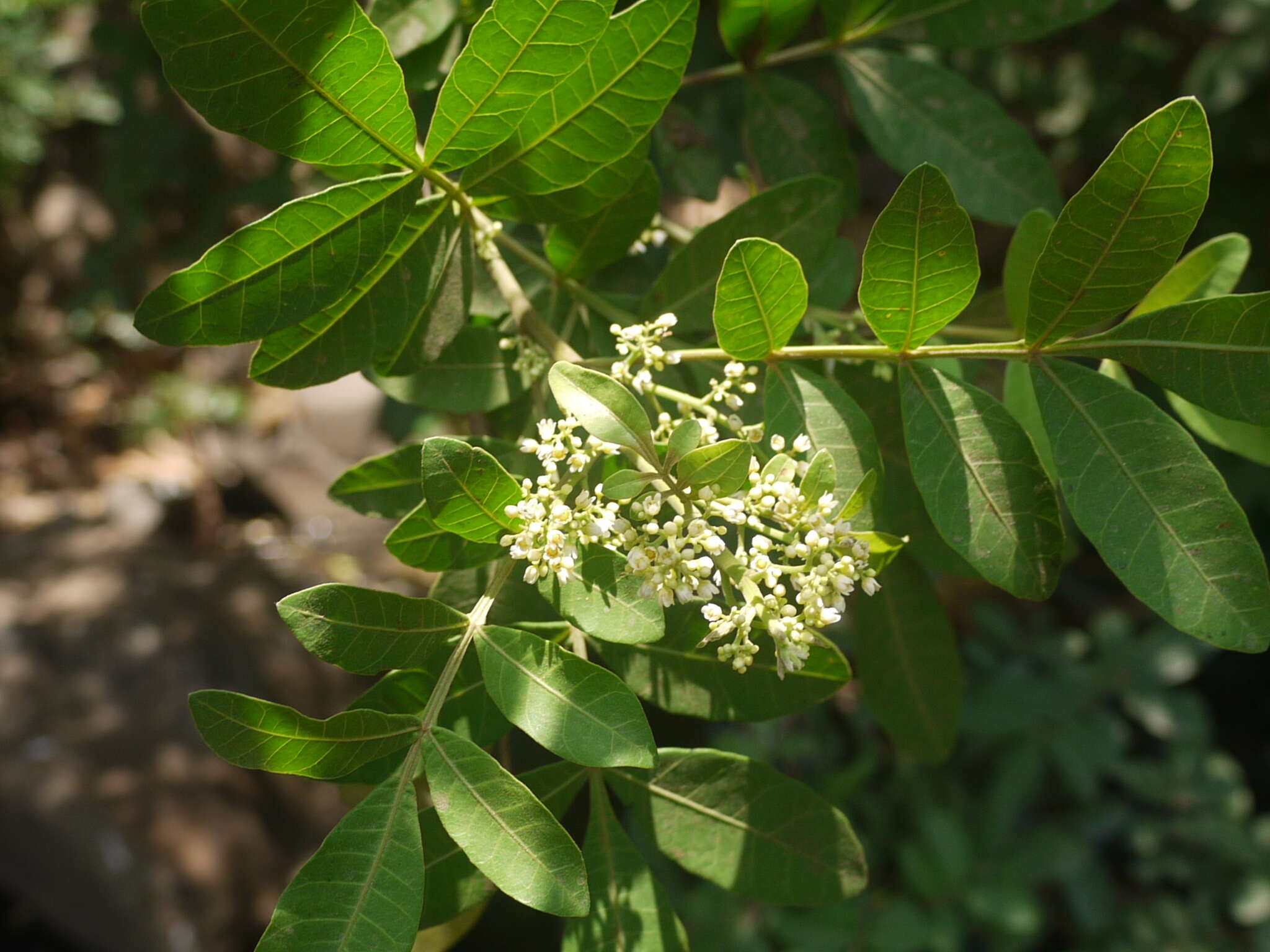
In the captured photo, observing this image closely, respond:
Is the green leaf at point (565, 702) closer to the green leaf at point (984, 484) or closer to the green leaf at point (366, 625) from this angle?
the green leaf at point (366, 625)

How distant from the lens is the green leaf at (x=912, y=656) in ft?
4.21

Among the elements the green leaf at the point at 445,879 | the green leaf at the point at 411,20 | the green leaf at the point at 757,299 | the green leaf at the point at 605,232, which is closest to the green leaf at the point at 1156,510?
the green leaf at the point at 757,299

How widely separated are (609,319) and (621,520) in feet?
1.36

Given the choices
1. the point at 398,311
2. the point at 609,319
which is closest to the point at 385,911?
the point at 398,311

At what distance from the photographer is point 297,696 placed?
13.0 ft

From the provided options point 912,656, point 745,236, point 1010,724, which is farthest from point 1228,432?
point 1010,724

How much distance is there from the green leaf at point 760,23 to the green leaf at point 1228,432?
0.69 m

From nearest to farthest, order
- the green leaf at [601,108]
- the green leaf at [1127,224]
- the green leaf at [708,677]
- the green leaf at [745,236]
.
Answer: the green leaf at [1127,224]
the green leaf at [601,108]
the green leaf at [708,677]
the green leaf at [745,236]

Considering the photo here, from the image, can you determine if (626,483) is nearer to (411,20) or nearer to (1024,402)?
(1024,402)

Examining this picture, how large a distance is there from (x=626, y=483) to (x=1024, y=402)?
0.55 meters

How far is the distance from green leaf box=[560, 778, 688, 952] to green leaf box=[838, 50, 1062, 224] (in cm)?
93

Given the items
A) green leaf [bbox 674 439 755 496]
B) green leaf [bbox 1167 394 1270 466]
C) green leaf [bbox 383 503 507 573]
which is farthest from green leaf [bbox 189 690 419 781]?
green leaf [bbox 1167 394 1270 466]

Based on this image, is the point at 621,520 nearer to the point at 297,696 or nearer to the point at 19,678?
the point at 297,696

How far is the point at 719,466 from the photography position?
0.80m
